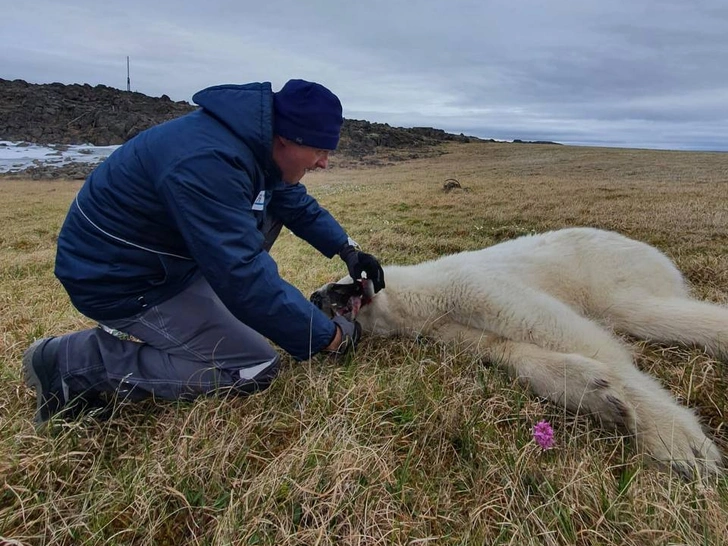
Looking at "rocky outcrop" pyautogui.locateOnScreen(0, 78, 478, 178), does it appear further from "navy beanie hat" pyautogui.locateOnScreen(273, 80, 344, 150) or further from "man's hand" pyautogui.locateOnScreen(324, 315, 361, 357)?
"navy beanie hat" pyautogui.locateOnScreen(273, 80, 344, 150)

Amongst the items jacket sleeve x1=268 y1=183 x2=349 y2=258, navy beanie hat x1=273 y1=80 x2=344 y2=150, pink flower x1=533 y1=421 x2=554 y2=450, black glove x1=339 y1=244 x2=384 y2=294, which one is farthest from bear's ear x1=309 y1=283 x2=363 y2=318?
pink flower x1=533 y1=421 x2=554 y2=450

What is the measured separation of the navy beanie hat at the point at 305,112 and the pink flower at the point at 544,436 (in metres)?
1.95

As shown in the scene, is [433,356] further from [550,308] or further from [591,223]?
[591,223]

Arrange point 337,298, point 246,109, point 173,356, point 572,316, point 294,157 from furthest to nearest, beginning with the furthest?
1. point 337,298
2. point 572,316
3. point 173,356
4. point 294,157
5. point 246,109

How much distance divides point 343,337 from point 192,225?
120cm

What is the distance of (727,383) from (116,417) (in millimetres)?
3697

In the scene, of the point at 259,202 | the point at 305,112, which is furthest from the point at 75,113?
the point at 305,112

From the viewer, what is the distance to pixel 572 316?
11.2 ft

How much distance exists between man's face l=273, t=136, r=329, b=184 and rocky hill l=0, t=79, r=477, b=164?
4687cm

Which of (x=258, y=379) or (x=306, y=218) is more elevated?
(x=306, y=218)

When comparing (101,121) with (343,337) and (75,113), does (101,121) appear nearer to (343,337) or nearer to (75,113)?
(75,113)

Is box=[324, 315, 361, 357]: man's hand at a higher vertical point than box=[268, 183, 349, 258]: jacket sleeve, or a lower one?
lower

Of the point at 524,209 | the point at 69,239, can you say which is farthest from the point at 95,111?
the point at 69,239

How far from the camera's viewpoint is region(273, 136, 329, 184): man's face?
2996mm
